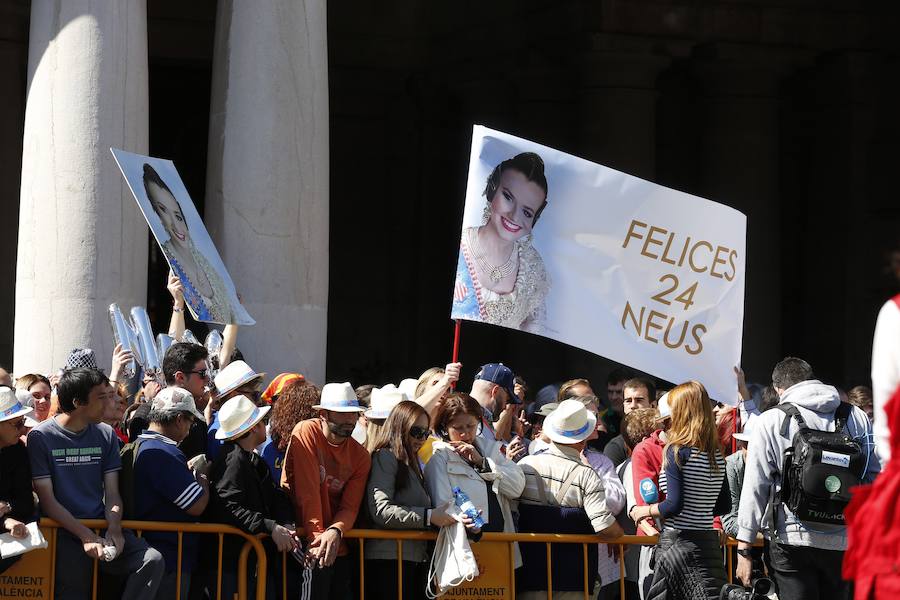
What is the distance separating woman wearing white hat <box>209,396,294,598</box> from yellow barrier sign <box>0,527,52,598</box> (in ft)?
3.11

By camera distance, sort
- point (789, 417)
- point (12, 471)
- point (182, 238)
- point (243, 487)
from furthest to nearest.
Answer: point (182, 238) < point (789, 417) < point (243, 487) < point (12, 471)

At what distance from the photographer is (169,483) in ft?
28.3

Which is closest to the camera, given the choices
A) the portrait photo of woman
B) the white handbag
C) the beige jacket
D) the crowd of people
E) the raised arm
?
the crowd of people

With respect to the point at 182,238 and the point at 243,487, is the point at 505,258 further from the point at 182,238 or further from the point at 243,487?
the point at 182,238

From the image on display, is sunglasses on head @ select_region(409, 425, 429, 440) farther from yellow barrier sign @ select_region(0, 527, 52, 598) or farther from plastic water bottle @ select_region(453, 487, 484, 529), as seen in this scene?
yellow barrier sign @ select_region(0, 527, 52, 598)

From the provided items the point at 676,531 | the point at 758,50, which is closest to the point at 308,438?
the point at 676,531

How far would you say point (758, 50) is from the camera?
22.7 metres

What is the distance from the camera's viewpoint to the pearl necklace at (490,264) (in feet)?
32.4

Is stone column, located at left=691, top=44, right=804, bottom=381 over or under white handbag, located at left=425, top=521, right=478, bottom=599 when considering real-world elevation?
over

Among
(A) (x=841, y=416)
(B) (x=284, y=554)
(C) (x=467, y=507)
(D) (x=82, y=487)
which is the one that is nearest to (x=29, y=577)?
(D) (x=82, y=487)

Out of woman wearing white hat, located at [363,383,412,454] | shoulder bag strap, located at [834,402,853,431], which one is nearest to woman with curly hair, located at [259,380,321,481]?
woman wearing white hat, located at [363,383,412,454]

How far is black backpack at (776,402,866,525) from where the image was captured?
8664 mm

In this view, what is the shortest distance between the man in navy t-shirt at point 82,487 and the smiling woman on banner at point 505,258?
241cm

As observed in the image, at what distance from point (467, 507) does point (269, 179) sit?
5.77 m
